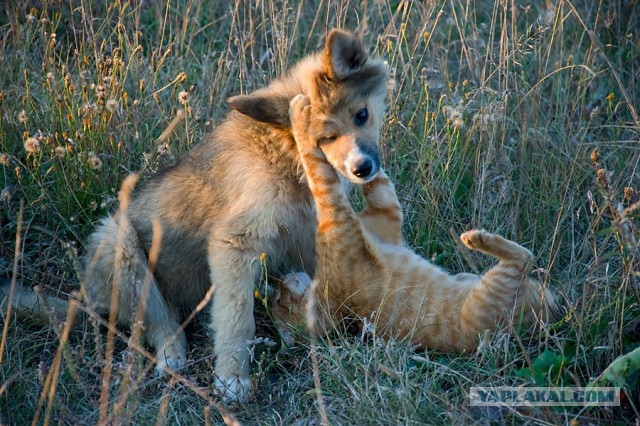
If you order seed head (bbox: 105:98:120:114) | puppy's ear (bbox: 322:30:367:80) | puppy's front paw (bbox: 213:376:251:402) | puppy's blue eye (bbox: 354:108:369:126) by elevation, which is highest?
puppy's ear (bbox: 322:30:367:80)

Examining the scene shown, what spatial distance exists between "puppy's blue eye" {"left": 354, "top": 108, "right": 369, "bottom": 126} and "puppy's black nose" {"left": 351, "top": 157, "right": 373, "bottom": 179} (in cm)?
29

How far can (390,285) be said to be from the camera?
3766 millimetres

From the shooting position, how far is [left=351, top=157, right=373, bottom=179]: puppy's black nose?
3648 mm

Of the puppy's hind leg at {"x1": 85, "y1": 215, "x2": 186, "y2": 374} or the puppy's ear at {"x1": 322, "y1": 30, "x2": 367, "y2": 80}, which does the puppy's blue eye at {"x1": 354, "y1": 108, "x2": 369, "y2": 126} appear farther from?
the puppy's hind leg at {"x1": 85, "y1": 215, "x2": 186, "y2": 374}

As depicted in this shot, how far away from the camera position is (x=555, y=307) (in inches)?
144

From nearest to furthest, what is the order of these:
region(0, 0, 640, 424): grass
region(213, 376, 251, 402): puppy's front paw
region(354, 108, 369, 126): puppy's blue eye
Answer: region(0, 0, 640, 424): grass < region(213, 376, 251, 402): puppy's front paw < region(354, 108, 369, 126): puppy's blue eye

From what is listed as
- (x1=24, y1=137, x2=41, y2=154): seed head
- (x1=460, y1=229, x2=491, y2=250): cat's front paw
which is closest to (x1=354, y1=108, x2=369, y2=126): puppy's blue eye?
(x1=460, y1=229, x2=491, y2=250): cat's front paw

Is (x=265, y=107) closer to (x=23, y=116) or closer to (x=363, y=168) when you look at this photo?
(x=363, y=168)

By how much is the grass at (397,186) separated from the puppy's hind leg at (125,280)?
0.59 feet

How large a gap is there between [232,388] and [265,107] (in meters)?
1.47

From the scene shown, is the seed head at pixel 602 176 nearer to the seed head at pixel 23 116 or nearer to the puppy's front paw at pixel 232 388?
the puppy's front paw at pixel 232 388

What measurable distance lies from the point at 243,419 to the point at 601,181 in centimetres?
200

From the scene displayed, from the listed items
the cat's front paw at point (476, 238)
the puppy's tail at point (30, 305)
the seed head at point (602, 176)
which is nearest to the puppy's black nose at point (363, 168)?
the cat's front paw at point (476, 238)

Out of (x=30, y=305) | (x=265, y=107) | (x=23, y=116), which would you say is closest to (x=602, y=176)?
(x=265, y=107)
